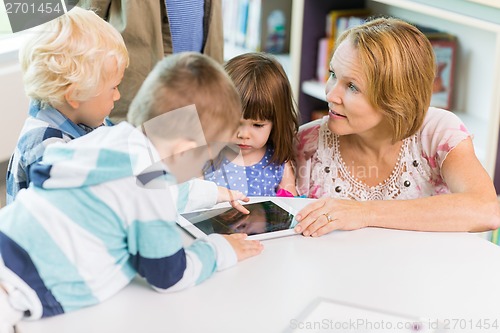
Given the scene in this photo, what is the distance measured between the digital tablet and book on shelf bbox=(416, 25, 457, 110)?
1.61 meters

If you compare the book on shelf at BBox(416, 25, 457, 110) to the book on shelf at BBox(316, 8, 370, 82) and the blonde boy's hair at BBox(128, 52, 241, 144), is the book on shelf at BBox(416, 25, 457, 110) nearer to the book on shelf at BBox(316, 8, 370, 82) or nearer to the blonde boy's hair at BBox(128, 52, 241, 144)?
the book on shelf at BBox(316, 8, 370, 82)

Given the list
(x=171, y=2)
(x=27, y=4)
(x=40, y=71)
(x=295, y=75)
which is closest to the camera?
(x=40, y=71)

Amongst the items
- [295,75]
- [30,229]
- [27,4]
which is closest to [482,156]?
[295,75]

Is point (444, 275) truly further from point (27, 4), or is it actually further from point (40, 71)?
point (27, 4)

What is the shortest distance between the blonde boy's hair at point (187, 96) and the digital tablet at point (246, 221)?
40 cm

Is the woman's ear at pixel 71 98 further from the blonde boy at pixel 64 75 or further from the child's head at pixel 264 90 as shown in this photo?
the child's head at pixel 264 90

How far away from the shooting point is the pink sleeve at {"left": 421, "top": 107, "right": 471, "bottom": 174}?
5.88 ft

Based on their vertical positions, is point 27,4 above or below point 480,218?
above

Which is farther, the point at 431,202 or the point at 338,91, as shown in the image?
the point at 338,91

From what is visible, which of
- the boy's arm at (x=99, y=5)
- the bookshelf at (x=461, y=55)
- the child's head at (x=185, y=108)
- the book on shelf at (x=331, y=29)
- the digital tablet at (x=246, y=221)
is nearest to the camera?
the child's head at (x=185, y=108)

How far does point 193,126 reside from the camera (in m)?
1.15

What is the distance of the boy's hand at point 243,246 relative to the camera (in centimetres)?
143

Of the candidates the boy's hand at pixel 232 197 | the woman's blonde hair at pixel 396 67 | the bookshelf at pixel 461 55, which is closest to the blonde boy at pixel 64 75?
the boy's hand at pixel 232 197

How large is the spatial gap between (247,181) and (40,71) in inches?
25.4
